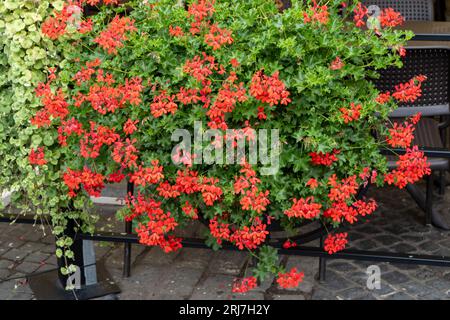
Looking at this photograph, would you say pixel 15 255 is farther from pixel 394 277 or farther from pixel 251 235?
pixel 394 277

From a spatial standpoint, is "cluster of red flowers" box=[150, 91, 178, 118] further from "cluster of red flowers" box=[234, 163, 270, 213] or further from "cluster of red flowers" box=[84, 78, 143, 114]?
"cluster of red flowers" box=[234, 163, 270, 213]

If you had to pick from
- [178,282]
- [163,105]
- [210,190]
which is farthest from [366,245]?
[163,105]

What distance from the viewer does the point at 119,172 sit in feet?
10.1

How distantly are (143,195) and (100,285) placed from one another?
2.27 ft

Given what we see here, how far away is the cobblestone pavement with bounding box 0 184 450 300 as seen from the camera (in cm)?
351

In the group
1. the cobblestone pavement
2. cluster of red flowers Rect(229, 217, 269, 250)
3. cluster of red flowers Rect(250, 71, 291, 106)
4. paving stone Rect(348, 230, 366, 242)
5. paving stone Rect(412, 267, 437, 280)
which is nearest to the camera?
cluster of red flowers Rect(250, 71, 291, 106)

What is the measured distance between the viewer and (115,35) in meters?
2.92

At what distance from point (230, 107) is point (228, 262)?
4.38 ft

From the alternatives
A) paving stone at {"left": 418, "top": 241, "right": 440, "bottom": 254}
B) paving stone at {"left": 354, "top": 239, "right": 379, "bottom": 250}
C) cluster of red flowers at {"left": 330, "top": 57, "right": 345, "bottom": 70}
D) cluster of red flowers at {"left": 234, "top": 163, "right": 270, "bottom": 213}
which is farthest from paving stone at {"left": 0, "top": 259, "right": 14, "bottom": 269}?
paving stone at {"left": 418, "top": 241, "right": 440, "bottom": 254}

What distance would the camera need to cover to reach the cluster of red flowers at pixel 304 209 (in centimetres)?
283

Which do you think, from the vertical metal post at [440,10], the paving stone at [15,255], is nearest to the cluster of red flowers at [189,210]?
the paving stone at [15,255]

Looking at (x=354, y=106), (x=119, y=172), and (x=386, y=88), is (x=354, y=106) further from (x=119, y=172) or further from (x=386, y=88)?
(x=119, y=172)

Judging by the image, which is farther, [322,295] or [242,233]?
[322,295]

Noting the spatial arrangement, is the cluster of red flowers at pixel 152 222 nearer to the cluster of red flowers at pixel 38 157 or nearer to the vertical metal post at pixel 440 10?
the cluster of red flowers at pixel 38 157
